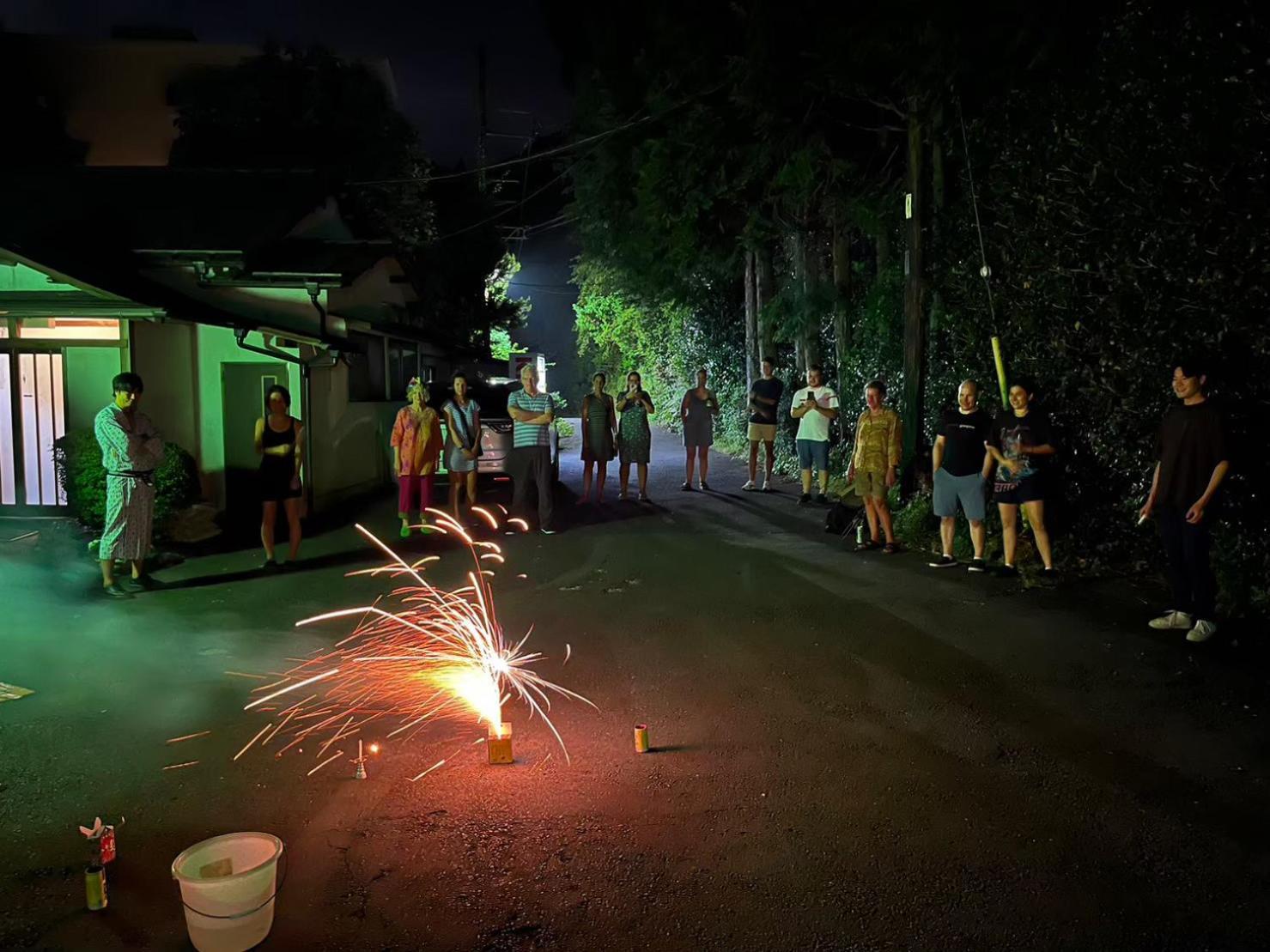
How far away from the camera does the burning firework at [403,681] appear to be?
587 centimetres

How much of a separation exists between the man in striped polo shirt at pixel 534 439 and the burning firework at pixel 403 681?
3.91m

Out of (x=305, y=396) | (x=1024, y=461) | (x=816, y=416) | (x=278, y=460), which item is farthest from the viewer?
(x=305, y=396)

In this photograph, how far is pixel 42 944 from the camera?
11.8 feet

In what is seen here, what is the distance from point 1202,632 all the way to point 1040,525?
2.15 m

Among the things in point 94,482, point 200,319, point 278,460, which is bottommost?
point 94,482

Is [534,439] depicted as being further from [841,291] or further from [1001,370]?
[841,291]

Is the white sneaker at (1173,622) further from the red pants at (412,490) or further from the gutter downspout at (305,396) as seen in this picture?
the gutter downspout at (305,396)

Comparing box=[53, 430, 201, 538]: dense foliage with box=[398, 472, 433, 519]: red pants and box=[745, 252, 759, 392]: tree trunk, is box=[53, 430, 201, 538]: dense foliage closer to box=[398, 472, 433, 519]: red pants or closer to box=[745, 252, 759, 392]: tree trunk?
box=[398, 472, 433, 519]: red pants

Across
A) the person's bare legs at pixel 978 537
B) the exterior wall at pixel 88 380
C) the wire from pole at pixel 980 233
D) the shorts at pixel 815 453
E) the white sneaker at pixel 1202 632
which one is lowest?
the white sneaker at pixel 1202 632

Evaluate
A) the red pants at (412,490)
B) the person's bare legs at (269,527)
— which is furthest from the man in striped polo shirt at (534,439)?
the person's bare legs at (269,527)

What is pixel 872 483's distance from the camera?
10.9m

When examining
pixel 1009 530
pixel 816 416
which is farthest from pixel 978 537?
pixel 816 416

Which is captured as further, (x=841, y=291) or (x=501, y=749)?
(x=841, y=291)

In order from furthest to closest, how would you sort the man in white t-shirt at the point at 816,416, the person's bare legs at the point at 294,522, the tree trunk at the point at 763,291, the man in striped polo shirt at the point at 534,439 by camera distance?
the tree trunk at the point at 763,291
the man in white t-shirt at the point at 816,416
the man in striped polo shirt at the point at 534,439
the person's bare legs at the point at 294,522
